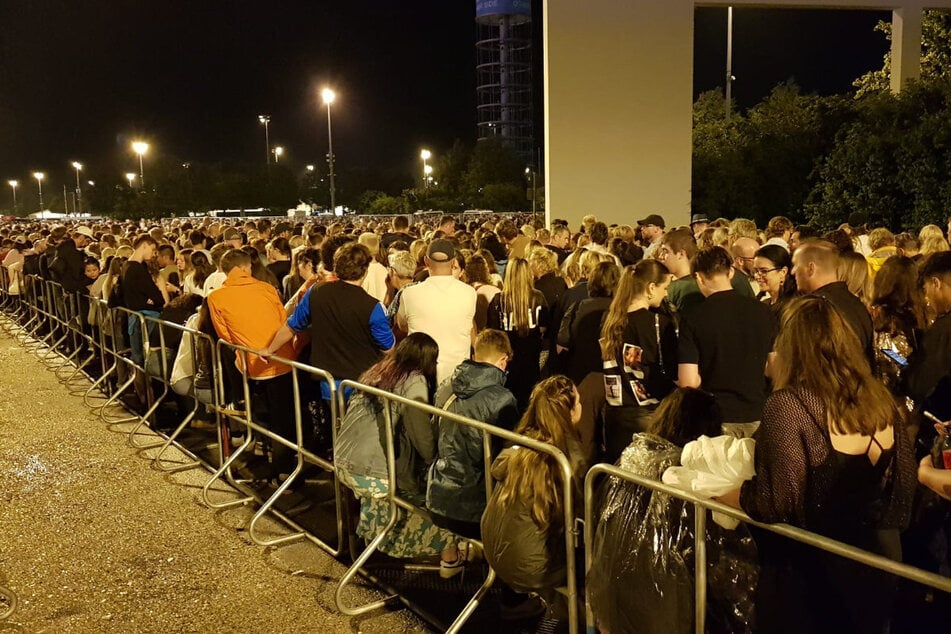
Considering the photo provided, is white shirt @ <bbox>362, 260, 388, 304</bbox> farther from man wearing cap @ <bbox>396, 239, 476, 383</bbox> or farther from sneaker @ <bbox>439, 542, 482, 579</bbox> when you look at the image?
sneaker @ <bbox>439, 542, 482, 579</bbox>

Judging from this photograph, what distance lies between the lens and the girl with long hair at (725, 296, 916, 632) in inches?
116

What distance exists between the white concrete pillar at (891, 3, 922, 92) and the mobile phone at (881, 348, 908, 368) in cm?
1814

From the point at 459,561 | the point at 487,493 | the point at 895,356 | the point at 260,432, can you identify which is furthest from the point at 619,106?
the point at 487,493

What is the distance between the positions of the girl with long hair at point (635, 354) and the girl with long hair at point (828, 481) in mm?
2026

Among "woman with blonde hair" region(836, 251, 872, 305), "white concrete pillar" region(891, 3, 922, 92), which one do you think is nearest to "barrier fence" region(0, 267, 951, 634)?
"woman with blonde hair" region(836, 251, 872, 305)

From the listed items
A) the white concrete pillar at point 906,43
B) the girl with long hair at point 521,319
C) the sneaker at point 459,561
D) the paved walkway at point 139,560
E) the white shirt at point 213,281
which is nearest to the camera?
the paved walkway at point 139,560

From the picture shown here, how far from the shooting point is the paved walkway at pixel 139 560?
4957mm

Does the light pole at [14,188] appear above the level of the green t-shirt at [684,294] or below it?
above

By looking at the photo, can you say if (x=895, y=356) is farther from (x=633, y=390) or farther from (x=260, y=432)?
(x=260, y=432)

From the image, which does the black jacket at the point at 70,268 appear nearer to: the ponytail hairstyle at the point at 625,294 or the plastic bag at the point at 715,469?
the ponytail hairstyle at the point at 625,294

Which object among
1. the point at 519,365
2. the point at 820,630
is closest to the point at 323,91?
the point at 519,365

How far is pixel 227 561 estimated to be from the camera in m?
5.76

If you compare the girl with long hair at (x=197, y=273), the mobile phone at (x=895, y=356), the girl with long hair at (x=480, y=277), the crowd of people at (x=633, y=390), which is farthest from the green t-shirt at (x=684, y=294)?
the girl with long hair at (x=197, y=273)

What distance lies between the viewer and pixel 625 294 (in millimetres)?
5270
